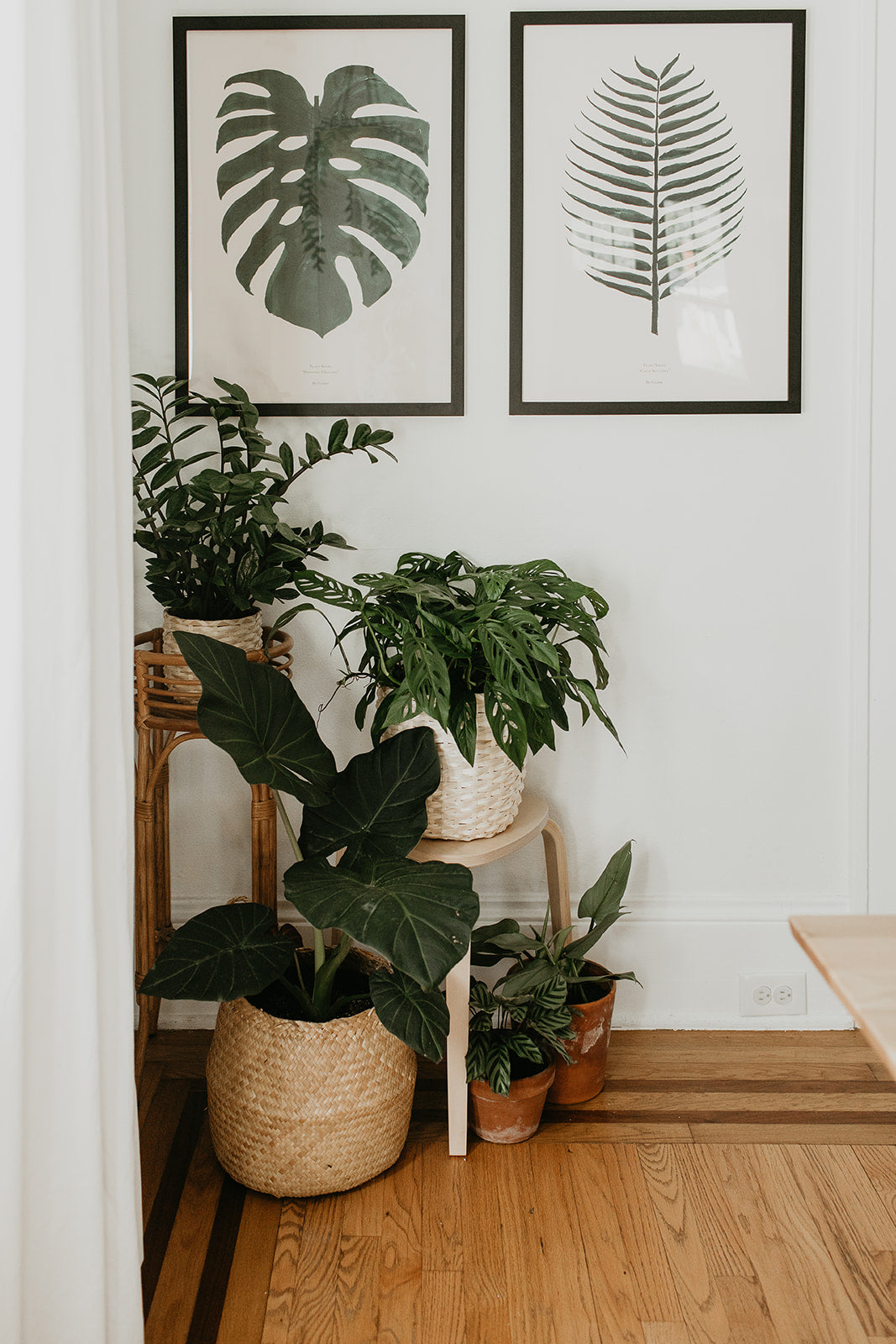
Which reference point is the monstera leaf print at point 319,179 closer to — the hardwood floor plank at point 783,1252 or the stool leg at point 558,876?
the stool leg at point 558,876

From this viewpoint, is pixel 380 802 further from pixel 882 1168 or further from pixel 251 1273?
pixel 882 1168

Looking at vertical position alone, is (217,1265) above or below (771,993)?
below

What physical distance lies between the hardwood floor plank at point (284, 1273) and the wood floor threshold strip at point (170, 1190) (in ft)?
0.54

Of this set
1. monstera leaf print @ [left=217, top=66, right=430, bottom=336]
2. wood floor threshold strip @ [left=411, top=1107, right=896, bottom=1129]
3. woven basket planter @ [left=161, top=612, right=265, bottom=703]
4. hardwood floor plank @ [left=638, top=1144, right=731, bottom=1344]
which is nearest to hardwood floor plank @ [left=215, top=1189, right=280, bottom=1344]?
wood floor threshold strip @ [left=411, top=1107, right=896, bottom=1129]

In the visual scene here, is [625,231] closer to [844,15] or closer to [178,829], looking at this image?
[844,15]

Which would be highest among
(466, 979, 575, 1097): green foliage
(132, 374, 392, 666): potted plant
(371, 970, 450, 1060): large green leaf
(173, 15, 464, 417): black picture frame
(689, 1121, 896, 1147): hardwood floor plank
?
(173, 15, 464, 417): black picture frame

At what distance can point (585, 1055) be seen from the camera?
72.7 inches

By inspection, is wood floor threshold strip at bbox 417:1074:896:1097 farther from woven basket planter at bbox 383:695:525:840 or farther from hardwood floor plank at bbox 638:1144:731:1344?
woven basket planter at bbox 383:695:525:840

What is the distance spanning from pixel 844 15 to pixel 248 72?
1133 millimetres

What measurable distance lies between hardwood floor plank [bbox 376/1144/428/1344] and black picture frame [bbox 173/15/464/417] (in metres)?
1.37

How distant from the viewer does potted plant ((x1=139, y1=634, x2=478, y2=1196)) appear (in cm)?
147

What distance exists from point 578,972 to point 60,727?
1127mm

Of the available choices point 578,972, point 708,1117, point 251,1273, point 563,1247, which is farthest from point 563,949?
point 251,1273

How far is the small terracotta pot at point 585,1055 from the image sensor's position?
1826 mm
